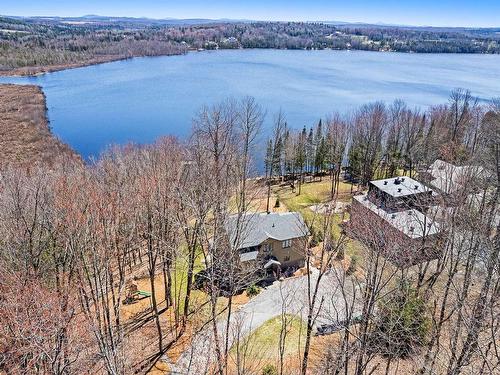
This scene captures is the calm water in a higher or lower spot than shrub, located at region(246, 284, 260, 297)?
higher

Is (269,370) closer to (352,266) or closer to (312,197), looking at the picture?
(352,266)

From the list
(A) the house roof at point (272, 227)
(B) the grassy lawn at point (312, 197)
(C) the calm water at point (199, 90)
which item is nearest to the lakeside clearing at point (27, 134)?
(C) the calm water at point (199, 90)

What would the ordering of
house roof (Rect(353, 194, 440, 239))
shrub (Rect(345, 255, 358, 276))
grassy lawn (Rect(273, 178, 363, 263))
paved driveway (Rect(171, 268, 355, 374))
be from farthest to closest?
grassy lawn (Rect(273, 178, 363, 263)) → house roof (Rect(353, 194, 440, 239)) → shrub (Rect(345, 255, 358, 276)) → paved driveway (Rect(171, 268, 355, 374))

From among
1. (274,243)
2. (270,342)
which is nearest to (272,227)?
(274,243)

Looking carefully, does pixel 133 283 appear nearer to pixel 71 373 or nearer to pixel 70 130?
pixel 71 373

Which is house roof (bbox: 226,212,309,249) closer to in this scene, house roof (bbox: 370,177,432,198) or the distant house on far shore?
the distant house on far shore

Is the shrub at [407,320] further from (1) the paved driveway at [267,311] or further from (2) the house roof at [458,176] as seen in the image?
(2) the house roof at [458,176]

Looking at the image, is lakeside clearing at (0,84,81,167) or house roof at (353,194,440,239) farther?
lakeside clearing at (0,84,81,167)

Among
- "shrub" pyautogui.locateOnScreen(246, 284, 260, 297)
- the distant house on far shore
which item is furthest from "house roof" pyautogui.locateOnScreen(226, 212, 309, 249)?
"shrub" pyautogui.locateOnScreen(246, 284, 260, 297)
